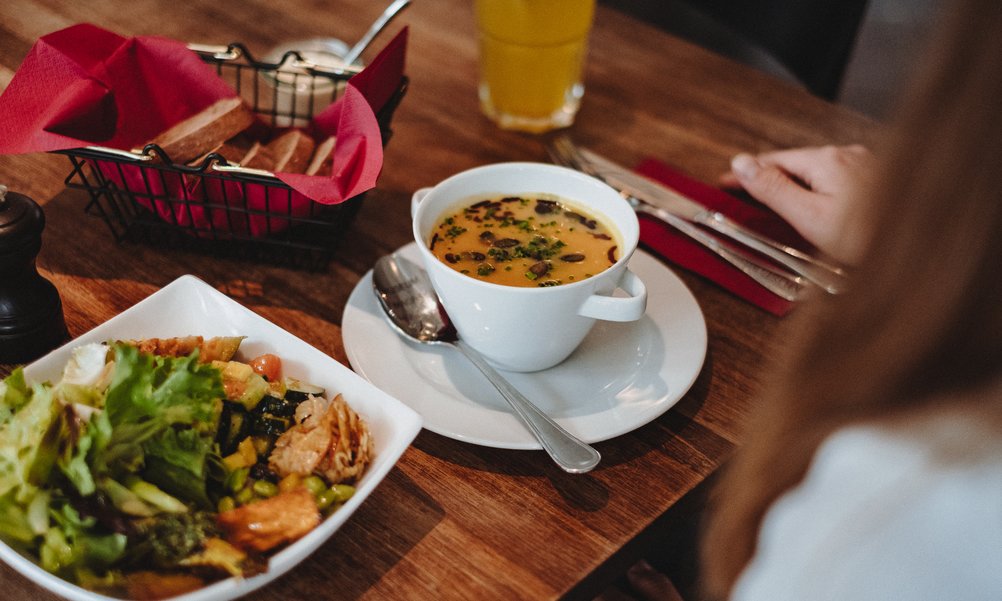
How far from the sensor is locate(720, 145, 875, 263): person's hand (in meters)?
1.46

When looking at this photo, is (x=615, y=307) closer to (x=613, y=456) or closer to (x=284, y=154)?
(x=613, y=456)

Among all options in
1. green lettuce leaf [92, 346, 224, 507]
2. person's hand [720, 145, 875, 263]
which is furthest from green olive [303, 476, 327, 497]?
person's hand [720, 145, 875, 263]

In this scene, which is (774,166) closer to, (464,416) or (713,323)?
(713,323)

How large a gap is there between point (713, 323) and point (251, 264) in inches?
29.4

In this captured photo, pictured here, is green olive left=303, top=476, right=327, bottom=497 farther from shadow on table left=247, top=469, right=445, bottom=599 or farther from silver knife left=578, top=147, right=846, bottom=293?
silver knife left=578, top=147, right=846, bottom=293

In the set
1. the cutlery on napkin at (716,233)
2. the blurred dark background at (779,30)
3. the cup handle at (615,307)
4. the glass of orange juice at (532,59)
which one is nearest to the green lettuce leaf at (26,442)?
the cup handle at (615,307)

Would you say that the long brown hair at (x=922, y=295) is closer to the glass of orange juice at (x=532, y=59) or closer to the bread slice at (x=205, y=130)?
the bread slice at (x=205, y=130)

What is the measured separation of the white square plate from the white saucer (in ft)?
0.27

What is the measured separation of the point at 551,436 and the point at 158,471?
1.46 feet

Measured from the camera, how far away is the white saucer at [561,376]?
105 centimetres

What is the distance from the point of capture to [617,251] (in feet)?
3.87

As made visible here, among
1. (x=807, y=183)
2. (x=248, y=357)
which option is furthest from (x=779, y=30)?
(x=248, y=357)

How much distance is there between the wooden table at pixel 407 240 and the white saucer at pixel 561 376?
44 mm

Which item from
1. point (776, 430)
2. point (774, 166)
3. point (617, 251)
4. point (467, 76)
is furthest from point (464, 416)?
point (467, 76)
